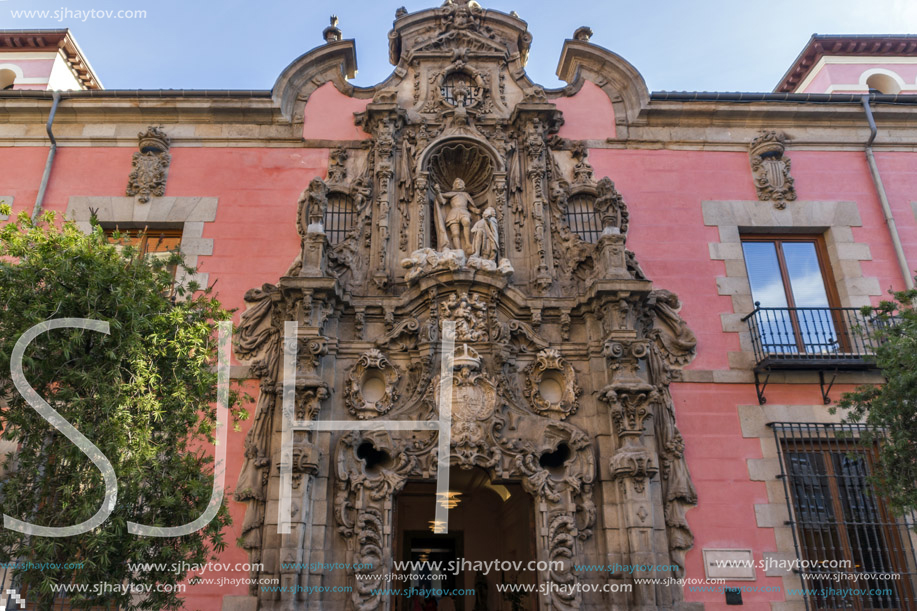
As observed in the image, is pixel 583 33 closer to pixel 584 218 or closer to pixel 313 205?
pixel 584 218

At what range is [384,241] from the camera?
9.43m

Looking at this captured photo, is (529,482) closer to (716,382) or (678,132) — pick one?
(716,382)

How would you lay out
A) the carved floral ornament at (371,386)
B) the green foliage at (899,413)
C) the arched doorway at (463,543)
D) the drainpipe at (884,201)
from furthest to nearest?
1. the arched doorway at (463,543)
2. the drainpipe at (884,201)
3. the carved floral ornament at (371,386)
4. the green foliage at (899,413)

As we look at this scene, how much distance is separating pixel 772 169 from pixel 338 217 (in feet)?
22.2

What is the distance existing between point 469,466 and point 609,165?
5278 mm

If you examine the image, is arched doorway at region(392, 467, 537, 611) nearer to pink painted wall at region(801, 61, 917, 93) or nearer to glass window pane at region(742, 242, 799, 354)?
glass window pane at region(742, 242, 799, 354)

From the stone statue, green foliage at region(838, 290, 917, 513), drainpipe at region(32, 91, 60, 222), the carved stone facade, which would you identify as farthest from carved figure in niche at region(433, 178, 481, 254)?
drainpipe at region(32, 91, 60, 222)

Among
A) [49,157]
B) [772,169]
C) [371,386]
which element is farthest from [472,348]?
[49,157]

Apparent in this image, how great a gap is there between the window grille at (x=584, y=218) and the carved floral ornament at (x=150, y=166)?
618 centimetres

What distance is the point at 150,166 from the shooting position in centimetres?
1012

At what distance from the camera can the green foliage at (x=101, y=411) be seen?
555 centimetres

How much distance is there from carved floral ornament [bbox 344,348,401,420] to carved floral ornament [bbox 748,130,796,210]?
6.34 m

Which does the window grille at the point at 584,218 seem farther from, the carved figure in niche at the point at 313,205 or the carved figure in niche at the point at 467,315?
the carved figure in niche at the point at 313,205

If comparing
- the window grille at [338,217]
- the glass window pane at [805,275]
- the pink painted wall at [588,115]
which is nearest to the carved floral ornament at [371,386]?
the window grille at [338,217]
